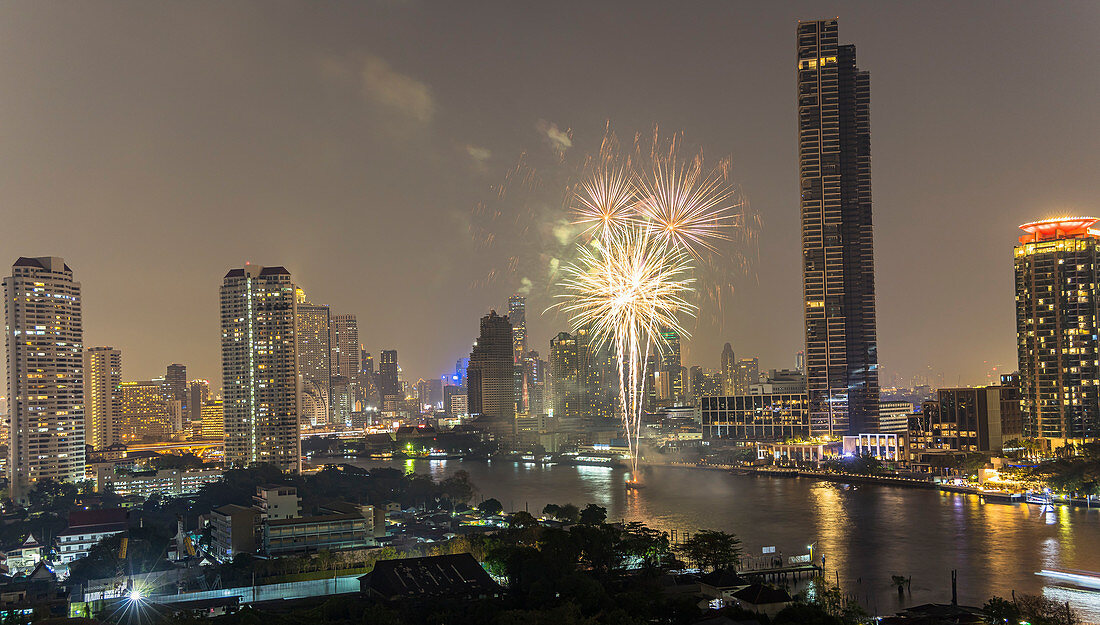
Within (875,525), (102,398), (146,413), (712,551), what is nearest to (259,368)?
(102,398)

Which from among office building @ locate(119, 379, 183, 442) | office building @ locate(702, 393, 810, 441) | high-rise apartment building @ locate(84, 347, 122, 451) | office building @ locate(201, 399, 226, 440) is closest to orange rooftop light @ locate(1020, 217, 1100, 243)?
office building @ locate(702, 393, 810, 441)

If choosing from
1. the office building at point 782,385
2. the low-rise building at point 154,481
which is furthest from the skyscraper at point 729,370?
the low-rise building at point 154,481

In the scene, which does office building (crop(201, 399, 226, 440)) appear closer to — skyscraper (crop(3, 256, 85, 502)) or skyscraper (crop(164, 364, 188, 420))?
skyscraper (crop(164, 364, 188, 420))

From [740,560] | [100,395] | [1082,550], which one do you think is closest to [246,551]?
[740,560]

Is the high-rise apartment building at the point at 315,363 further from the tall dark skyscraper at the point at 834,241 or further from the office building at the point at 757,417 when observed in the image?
the tall dark skyscraper at the point at 834,241

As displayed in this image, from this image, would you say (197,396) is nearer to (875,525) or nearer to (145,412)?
(145,412)

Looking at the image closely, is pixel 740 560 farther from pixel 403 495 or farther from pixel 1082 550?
pixel 403 495

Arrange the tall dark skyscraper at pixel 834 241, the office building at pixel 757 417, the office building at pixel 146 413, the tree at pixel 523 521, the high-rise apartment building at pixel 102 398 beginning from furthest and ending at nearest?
1. the office building at pixel 146 413
2. the high-rise apartment building at pixel 102 398
3. the office building at pixel 757 417
4. the tall dark skyscraper at pixel 834 241
5. the tree at pixel 523 521
